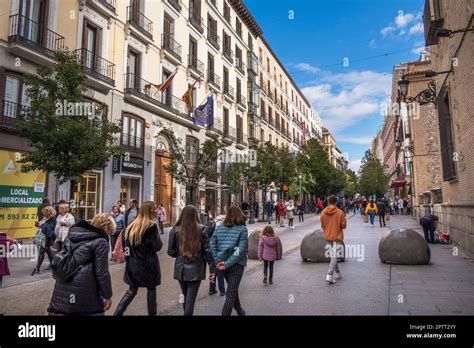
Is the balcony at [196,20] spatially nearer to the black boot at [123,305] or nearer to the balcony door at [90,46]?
the balcony door at [90,46]

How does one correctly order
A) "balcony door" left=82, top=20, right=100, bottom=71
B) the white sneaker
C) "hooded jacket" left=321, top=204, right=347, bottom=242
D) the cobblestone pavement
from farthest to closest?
"balcony door" left=82, top=20, right=100, bottom=71
"hooded jacket" left=321, top=204, right=347, bottom=242
the white sneaker
the cobblestone pavement

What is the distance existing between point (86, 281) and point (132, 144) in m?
17.9

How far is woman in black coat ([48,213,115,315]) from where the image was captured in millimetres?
3586

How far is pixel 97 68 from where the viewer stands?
1844 centimetres

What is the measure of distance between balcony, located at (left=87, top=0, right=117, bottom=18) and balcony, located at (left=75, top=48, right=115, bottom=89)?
2334mm

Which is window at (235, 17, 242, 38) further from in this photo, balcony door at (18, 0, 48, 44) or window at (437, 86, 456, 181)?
window at (437, 86, 456, 181)

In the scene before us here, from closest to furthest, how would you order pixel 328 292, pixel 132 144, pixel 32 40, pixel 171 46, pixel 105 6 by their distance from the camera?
pixel 328 292 < pixel 32 40 < pixel 105 6 < pixel 132 144 < pixel 171 46

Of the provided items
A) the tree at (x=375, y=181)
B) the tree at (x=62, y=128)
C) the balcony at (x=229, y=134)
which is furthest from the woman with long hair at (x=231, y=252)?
the tree at (x=375, y=181)

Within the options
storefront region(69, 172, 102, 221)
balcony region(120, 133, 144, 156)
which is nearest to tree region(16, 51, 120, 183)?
storefront region(69, 172, 102, 221)

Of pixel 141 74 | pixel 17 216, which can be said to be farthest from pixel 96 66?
pixel 17 216

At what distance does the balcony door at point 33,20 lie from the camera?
1477 cm

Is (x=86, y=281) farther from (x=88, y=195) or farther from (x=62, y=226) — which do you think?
(x=88, y=195)

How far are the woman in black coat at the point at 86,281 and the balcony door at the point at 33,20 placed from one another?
1429cm
